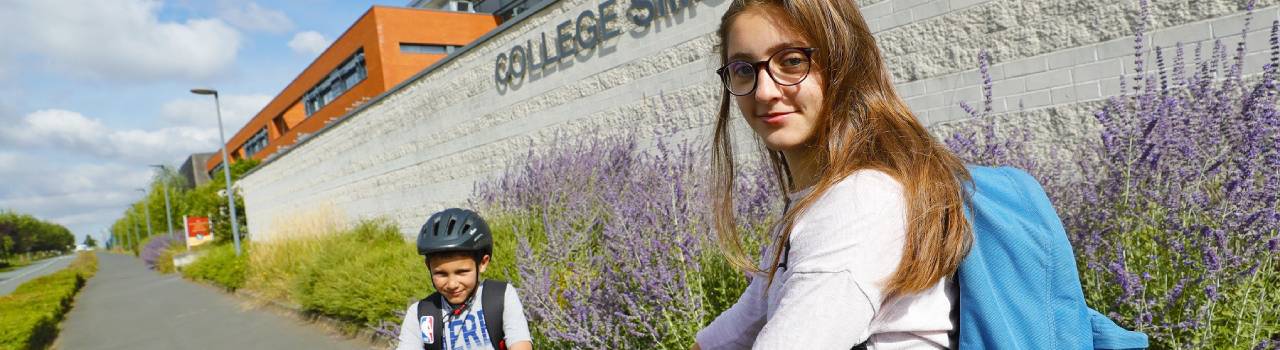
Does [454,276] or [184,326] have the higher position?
[454,276]

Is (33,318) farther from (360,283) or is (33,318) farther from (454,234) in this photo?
(454,234)

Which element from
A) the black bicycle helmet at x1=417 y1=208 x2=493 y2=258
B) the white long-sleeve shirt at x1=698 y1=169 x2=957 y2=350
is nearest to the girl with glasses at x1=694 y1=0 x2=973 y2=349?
the white long-sleeve shirt at x1=698 y1=169 x2=957 y2=350

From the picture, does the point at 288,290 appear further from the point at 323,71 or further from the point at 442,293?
the point at 323,71

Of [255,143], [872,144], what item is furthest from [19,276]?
[872,144]

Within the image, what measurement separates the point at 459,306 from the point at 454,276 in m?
0.12

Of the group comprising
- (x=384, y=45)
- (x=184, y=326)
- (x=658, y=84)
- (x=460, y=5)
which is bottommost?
(x=184, y=326)

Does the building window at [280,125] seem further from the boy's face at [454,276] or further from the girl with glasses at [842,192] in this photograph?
the girl with glasses at [842,192]

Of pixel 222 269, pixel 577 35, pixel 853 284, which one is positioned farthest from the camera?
pixel 222 269

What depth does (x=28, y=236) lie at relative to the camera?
10281cm

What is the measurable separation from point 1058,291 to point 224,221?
3283 cm

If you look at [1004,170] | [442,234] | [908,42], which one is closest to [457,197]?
[908,42]

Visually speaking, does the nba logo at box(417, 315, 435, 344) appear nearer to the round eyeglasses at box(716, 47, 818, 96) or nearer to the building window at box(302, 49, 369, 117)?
the round eyeglasses at box(716, 47, 818, 96)

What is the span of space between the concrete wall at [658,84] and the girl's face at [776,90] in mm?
573

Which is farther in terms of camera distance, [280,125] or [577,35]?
[280,125]
